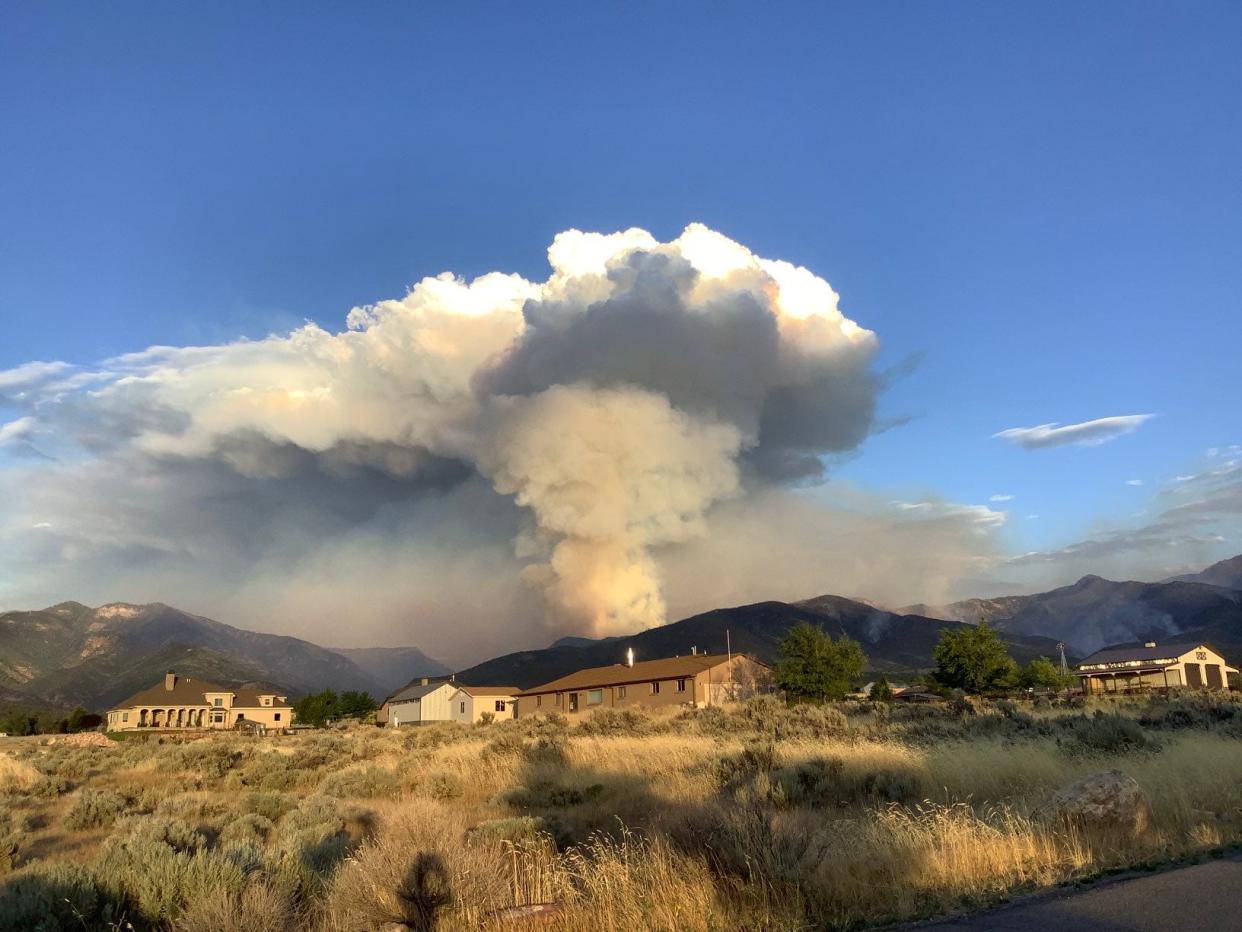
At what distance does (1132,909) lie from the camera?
6688mm

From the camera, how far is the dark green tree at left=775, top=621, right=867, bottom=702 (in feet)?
181

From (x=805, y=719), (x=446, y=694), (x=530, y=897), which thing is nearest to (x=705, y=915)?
(x=530, y=897)

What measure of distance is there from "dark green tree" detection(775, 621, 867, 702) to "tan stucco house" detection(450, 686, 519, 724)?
3787 cm

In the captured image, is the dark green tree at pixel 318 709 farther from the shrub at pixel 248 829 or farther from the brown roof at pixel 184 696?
the shrub at pixel 248 829

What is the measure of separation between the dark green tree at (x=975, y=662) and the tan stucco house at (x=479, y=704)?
141 feet

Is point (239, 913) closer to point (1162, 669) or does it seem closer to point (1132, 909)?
point (1132, 909)

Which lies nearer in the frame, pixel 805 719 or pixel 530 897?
pixel 530 897

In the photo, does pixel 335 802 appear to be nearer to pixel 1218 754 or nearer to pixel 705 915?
pixel 705 915

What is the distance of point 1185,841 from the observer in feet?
32.0

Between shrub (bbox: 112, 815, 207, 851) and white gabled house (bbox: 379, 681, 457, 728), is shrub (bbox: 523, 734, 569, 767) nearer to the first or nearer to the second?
shrub (bbox: 112, 815, 207, 851)

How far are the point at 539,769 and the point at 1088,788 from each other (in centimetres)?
1341

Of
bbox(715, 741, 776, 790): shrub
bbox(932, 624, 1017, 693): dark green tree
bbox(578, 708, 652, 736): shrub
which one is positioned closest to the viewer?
bbox(715, 741, 776, 790): shrub

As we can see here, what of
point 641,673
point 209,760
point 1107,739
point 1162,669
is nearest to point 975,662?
point 1162,669

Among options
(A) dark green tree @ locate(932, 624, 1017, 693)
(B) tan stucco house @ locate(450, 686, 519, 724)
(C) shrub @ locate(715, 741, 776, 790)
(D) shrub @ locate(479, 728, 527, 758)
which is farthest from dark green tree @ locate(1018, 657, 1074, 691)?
(C) shrub @ locate(715, 741, 776, 790)
